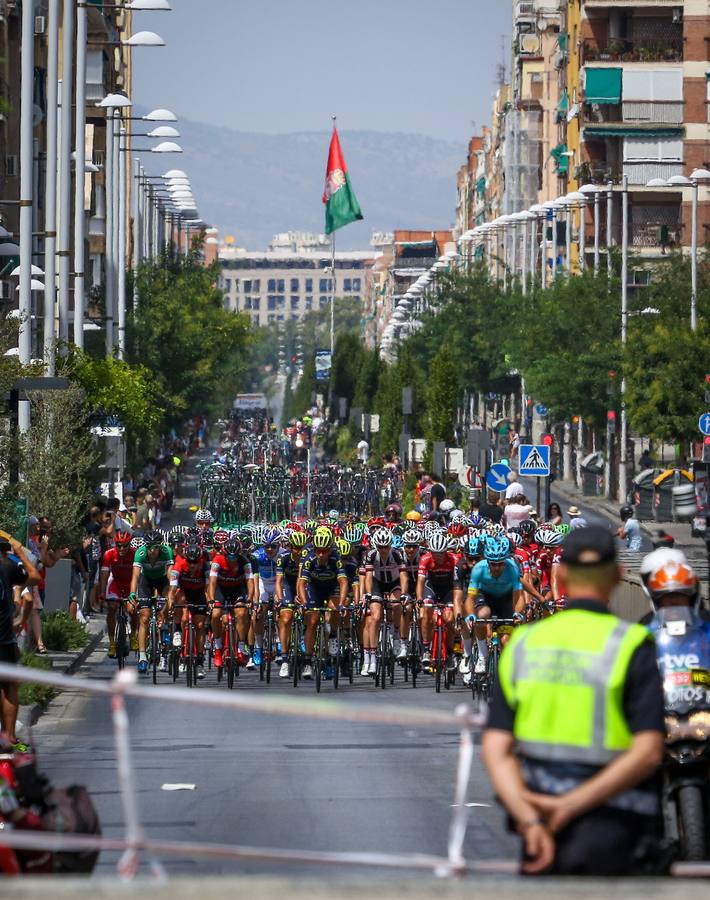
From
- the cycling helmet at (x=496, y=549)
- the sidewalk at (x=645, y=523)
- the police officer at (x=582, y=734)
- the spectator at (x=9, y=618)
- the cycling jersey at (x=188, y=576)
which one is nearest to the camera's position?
the police officer at (x=582, y=734)

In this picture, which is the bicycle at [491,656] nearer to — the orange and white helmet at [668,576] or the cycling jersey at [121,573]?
the cycling jersey at [121,573]

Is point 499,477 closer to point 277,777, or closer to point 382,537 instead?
point 382,537

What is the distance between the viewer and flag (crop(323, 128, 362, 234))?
291ft

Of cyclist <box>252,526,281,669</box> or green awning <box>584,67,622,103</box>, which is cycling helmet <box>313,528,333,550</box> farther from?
green awning <box>584,67,622,103</box>

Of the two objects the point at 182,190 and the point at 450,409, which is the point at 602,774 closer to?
the point at 450,409

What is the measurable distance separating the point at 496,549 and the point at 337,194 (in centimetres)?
6740

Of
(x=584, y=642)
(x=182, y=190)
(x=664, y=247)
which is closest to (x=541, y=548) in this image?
(x=584, y=642)

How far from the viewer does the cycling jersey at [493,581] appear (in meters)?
23.4

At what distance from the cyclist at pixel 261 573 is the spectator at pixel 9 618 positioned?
8.68 metres

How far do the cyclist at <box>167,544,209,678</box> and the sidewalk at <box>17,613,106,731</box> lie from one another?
140 cm

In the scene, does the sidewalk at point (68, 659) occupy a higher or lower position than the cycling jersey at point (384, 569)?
lower

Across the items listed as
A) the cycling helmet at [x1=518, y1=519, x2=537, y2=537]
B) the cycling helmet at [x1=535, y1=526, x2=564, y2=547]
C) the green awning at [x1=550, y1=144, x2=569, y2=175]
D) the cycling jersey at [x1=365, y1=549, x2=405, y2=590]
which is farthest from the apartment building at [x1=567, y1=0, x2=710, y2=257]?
the cycling jersey at [x1=365, y1=549, x2=405, y2=590]

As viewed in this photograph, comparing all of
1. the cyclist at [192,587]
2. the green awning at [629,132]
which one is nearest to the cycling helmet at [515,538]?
the cyclist at [192,587]

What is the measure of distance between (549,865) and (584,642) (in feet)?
2.16
